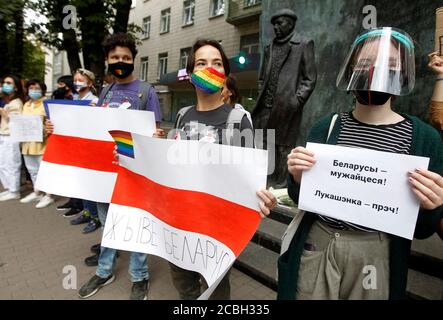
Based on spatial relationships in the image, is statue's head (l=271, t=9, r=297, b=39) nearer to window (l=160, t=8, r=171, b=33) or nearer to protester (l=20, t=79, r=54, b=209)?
protester (l=20, t=79, r=54, b=209)

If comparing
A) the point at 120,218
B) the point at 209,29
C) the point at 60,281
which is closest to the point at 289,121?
the point at 120,218

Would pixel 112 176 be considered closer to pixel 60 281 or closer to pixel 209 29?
pixel 60 281

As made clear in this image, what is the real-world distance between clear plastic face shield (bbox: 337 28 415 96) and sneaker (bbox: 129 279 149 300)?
2.19m

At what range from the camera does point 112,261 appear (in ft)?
8.55

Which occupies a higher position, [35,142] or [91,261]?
[35,142]

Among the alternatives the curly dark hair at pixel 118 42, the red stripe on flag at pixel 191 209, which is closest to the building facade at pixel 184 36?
the curly dark hair at pixel 118 42

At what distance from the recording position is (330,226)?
1.30 meters

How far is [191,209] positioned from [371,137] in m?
0.97

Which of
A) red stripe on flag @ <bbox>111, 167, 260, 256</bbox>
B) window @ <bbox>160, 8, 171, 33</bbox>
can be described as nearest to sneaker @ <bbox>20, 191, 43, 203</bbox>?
red stripe on flag @ <bbox>111, 167, 260, 256</bbox>

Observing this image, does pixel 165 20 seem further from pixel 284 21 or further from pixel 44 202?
pixel 284 21

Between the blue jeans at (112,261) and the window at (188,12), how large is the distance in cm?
1968

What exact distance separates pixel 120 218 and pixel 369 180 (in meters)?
1.48

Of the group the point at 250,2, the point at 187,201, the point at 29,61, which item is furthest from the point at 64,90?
the point at 250,2

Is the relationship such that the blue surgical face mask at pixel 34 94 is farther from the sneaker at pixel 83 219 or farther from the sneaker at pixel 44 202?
the sneaker at pixel 83 219
